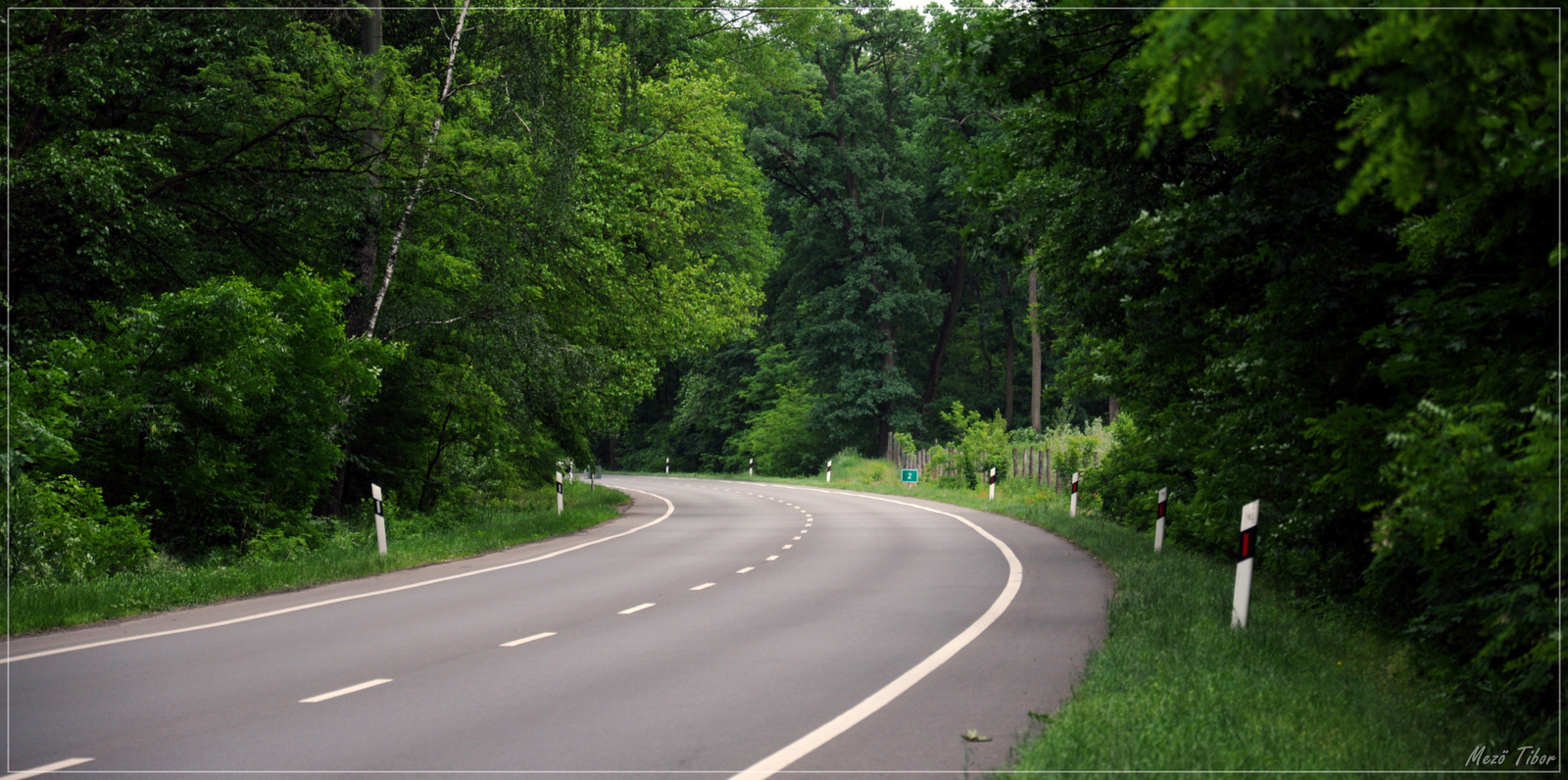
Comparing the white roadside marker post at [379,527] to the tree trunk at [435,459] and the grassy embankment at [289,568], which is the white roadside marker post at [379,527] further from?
the tree trunk at [435,459]

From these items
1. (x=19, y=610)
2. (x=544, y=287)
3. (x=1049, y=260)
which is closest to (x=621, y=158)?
(x=544, y=287)

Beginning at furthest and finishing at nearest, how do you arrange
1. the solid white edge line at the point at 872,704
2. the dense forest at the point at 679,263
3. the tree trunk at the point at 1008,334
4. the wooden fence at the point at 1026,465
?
1. the tree trunk at the point at 1008,334
2. the wooden fence at the point at 1026,465
3. the solid white edge line at the point at 872,704
4. the dense forest at the point at 679,263

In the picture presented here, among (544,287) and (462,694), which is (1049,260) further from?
(544,287)

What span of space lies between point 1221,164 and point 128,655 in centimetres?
1003

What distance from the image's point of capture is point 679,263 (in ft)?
99.5

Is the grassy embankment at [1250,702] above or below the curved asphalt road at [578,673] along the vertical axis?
above

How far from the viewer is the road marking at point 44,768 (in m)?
5.52

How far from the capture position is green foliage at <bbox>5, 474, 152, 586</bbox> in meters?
11.5

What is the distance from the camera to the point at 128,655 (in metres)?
8.80

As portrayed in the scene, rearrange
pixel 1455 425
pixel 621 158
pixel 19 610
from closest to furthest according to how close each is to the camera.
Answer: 1. pixel 1455 425
2. pixel 19 610
3. pixel 621 158

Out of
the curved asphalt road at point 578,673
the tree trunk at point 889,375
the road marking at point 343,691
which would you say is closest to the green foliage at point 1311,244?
the curved asphalt road at point 578,673

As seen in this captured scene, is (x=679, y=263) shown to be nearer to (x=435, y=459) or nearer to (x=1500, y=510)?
(x=435, y=459)

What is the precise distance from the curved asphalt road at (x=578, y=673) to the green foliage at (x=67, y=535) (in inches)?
69.5

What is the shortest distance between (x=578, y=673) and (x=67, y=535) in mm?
7345
